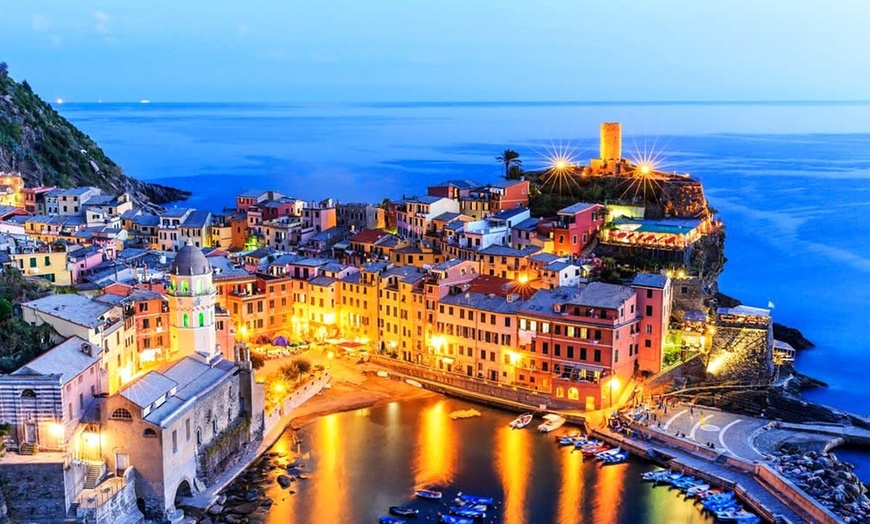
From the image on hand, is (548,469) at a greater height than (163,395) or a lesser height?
lesser

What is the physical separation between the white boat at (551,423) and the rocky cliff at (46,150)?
185ft

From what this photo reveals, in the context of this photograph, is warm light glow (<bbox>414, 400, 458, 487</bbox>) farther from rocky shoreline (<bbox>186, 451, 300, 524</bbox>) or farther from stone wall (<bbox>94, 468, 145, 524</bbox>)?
stone wall (<bbox>94, 468, 145, 524</bbox>)

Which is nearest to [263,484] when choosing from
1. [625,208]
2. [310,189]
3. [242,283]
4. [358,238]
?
[242,283]

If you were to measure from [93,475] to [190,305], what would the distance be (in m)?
9.92

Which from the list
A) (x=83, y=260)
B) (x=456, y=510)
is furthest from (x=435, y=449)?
(x=83, y=260)

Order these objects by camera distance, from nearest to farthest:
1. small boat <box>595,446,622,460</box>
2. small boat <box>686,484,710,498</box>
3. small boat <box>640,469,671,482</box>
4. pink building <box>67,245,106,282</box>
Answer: small boat <box>686,484,710,498</box>
small boat <box>640,469,671,482</box>
small boat <box>595,446,622,460</box>
pink building <box>67,245,106,282</box>

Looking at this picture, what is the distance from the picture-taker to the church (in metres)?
28.8

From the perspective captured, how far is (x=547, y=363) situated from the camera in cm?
4112

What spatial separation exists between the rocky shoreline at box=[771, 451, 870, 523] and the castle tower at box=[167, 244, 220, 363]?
22.3 meters

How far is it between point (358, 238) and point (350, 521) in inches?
1091

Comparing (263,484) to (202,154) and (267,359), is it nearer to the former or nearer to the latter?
(267,359)

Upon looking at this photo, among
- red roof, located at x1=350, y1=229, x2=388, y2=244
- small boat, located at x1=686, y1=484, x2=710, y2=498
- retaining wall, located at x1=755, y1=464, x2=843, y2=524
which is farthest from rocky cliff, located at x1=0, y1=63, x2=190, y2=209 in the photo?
retaining wall, located at x1=755, y1=464, x2=843, y2=524

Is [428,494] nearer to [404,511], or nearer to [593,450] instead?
[404,511]

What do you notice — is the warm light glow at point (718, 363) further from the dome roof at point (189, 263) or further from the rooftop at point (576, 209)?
the dome roof at point (189, 263)
